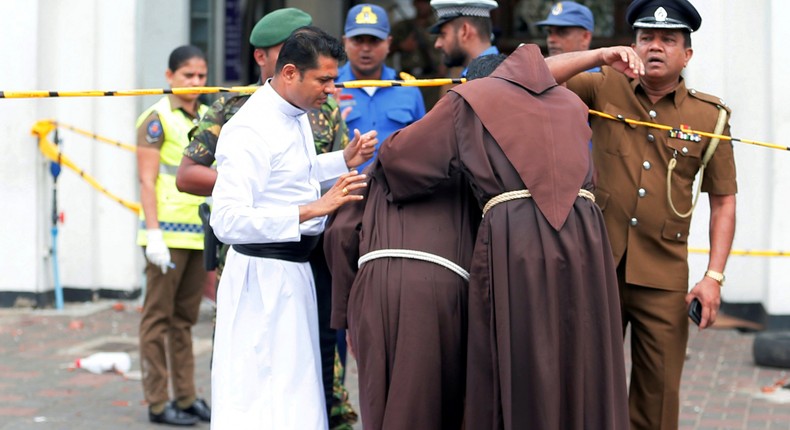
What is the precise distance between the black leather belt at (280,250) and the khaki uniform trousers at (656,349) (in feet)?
4.28

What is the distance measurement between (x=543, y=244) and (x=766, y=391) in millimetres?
4223

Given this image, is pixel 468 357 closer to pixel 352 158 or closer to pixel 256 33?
pixel 352 158

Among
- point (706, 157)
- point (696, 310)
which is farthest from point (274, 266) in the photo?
point (706, 157)

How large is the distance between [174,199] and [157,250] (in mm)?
422

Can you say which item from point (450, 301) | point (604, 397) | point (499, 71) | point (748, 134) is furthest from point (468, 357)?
point (748, 134)

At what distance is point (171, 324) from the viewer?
23.7 feet

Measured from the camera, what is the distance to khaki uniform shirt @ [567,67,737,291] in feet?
17.1

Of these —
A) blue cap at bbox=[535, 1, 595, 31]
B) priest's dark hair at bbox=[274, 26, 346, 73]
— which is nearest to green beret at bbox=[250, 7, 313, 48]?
priest's dark hair at bbox=[274, 26, 346, 73]

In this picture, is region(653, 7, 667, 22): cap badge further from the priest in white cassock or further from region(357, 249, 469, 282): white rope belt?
region(357, 249, 469, 282): white rope belt

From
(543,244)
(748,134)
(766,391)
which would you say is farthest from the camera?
(748,134)

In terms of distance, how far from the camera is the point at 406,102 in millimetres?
7129

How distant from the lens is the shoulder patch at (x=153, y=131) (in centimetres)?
707

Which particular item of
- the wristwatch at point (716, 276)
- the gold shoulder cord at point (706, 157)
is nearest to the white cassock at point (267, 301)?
the gold shoulder cord at point (706, 157)

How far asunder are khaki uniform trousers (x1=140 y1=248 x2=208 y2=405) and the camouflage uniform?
112 centimetres
